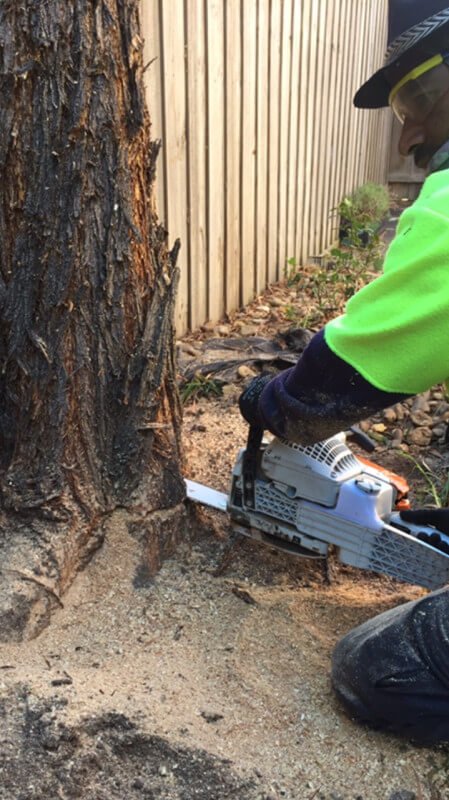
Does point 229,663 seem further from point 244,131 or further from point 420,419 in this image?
point 244,131

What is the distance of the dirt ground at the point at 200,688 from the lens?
1.71m

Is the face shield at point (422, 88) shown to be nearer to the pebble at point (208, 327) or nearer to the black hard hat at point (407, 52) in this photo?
the black hard hat at point (407, 52)

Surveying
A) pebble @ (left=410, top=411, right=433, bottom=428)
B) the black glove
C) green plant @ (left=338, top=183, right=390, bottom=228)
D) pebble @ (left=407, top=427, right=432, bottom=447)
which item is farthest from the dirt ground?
green plant @ (left=338, top=183, right=390, bottom=228)

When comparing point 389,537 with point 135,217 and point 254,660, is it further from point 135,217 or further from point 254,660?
point 135,217

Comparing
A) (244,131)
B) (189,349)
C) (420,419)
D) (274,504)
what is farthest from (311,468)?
(244,131)

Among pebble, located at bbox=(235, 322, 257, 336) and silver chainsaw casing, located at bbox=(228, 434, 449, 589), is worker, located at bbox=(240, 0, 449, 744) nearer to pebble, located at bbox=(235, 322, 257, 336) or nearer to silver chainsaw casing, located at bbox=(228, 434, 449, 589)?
silver chainsaw casing, located at bbox=(228, 434, 449, 589)

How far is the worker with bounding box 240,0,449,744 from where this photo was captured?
158 cm

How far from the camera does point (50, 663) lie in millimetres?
1986

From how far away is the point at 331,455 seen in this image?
2324mm

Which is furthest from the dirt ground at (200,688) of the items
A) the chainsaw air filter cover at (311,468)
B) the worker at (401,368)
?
→ the chainsaw air filter cover at (311,468)

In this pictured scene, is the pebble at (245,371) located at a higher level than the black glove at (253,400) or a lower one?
lower

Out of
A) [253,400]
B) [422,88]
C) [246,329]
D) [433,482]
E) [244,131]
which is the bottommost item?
[433,482]

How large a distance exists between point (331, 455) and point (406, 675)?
69 centimetres

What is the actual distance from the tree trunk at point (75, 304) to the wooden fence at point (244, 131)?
1.81 m
